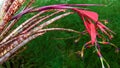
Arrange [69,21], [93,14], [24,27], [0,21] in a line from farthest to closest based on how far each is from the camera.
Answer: [69,21] → [24,27] → [0,21] → [93,14]

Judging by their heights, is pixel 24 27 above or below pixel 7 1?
below

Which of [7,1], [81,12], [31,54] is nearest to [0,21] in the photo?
[7,1]

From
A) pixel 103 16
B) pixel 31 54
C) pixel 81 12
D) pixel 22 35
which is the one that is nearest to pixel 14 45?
pixel 22 35

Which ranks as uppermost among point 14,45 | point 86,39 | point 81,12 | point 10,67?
point 81,12

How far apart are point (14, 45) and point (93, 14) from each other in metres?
0.27

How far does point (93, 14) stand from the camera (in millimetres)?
809

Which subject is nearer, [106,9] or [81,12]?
[81,12]

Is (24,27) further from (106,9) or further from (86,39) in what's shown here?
(106,9)

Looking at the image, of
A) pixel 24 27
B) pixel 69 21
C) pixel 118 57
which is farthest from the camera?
pixel 69 21

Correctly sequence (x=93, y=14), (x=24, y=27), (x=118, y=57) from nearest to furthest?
1. (x=93, y=14)
2. (x=24, y=27)
3. (x=118, y=57)

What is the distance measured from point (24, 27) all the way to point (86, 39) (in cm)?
67

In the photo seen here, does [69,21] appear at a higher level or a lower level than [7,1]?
lower

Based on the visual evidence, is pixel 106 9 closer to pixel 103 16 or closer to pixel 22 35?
pixel 103 16

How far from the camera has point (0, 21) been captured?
0.94 metres
